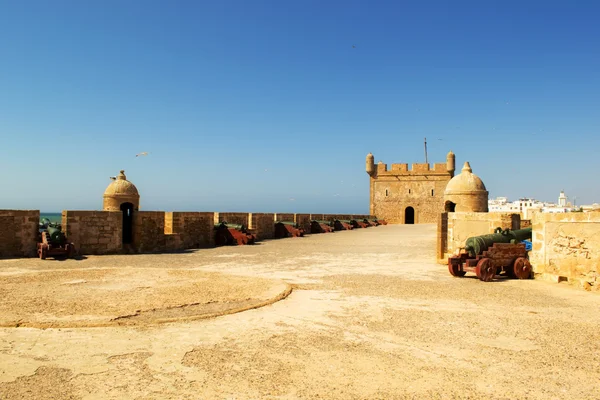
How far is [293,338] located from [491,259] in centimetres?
551

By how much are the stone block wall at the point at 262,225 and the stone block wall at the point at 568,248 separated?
11428mm

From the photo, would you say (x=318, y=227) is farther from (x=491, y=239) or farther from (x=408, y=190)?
(x=408, y=190)

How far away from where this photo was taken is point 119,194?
53.0 feet

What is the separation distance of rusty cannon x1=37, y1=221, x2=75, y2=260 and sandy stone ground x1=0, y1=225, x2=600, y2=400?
313 centimetres

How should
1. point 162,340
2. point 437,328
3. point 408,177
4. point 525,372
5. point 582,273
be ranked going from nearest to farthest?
point 525,372 → point 162,340 → point 437,328 → point 582,273 → point 408,177

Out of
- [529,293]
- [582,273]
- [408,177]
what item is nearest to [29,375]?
[529,293]

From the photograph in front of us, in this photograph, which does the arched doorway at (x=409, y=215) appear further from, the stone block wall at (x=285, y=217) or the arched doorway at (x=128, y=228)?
the arched doorway at (x=128, y=228)

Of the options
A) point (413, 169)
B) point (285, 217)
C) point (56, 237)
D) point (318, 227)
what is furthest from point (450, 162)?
point (56, 237)

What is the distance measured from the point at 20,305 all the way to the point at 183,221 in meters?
8.90

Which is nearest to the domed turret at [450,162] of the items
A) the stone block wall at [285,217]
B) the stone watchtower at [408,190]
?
the stone watchtower at [408,190]

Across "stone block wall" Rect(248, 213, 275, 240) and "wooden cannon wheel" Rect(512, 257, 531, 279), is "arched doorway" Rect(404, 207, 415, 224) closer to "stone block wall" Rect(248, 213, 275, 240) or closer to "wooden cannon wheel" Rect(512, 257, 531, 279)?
"stone block wall" Rect(248, 213, 275, 240)

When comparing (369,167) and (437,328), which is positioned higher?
(369,167)

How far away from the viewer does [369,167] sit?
1622 inches

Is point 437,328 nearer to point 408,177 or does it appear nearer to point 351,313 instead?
point 351,313
